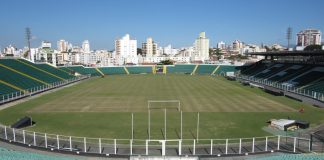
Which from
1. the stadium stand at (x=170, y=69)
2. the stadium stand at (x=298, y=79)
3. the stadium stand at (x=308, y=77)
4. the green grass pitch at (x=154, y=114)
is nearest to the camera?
the green grass pitch at (x=154, y=114)

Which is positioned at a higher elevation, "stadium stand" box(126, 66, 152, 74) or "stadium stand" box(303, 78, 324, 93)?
"stadium stand" box(303, 78, 324, 93)

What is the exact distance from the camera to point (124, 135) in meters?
20.7

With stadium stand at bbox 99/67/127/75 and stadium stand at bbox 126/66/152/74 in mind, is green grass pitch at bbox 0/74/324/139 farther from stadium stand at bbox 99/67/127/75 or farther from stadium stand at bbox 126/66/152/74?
stadium stand at bbox 126/66/152/74

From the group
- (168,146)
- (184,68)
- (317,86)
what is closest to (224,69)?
(184,68)

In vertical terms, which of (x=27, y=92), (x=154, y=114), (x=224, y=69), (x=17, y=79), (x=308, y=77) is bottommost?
(x=154, y=114)

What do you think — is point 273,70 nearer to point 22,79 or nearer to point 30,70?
point 22,79

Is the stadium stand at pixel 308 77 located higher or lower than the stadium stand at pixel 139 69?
higher

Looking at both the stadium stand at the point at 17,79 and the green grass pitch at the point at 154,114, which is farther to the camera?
the stadium stand at the point at 17,79

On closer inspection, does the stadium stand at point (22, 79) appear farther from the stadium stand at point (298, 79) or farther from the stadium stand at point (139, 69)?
the stadium stand at point (298, 79)

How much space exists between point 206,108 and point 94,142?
15.5 meters

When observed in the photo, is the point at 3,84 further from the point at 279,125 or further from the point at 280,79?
the point at 280,79

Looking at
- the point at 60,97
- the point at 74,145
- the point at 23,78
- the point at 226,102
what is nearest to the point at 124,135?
the point at 74,145

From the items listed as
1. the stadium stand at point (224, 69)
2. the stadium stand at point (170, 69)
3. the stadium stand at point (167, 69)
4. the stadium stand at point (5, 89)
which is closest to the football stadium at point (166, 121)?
the stadium stand at point (5, 89)

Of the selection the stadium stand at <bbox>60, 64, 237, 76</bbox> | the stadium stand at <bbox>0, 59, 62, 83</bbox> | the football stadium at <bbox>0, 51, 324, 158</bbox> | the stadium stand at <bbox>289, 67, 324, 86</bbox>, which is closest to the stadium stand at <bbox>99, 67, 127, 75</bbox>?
the stadium stand at <bbox>60, 64, 237, 76</bbox>
